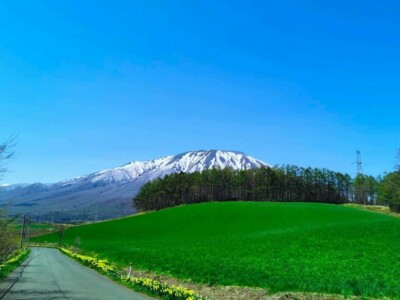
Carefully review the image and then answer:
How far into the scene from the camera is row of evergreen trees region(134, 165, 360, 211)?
14038cm

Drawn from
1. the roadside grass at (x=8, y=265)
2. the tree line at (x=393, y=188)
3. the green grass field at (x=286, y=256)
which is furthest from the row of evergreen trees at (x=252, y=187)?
the roadside grass at (x=8, y=265)

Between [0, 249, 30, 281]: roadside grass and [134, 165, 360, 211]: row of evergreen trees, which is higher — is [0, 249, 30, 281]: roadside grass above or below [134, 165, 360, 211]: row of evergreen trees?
below

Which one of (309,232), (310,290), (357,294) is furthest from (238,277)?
(309,232)

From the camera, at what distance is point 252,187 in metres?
142

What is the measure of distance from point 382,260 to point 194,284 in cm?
1414

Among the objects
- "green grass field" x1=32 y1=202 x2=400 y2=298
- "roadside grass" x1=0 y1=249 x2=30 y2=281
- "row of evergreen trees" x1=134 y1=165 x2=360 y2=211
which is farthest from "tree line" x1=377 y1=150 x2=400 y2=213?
"row of evergreen trees" x1=134 y1=165 x2=360 y2=211

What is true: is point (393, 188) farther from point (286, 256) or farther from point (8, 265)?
point (8, 265)

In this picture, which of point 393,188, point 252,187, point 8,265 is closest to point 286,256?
point 393,188

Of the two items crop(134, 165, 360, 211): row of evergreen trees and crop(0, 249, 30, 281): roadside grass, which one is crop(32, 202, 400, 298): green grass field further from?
crop(134, 165, 360, 211): row of evergreen trees

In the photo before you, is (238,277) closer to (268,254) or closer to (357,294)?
(357,294)

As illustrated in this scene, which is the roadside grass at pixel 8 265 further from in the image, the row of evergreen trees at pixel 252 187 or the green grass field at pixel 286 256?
the row of evergreen trees at pixel 252 187

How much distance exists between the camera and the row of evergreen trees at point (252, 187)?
140375mm

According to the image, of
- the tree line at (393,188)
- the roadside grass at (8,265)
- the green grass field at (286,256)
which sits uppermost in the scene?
the tree line at (393,188)

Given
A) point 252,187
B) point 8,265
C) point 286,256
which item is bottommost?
point 8,265
